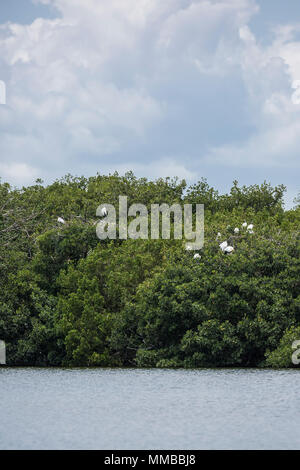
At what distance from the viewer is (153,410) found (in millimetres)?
17484

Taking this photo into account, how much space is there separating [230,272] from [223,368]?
10.9 feet

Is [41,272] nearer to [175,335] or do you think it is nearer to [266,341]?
[175,335]

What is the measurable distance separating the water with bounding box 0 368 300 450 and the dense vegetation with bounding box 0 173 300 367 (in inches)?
73.0

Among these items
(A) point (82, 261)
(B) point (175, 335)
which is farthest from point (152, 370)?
(A) point (82, 261)

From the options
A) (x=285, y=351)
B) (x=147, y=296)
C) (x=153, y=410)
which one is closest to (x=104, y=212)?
(x=147, y=296)

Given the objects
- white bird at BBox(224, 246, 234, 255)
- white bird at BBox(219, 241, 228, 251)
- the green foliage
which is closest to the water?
the green foliage

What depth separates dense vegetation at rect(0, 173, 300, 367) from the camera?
88.4 feet

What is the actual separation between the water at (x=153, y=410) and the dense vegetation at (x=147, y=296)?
6.09ft

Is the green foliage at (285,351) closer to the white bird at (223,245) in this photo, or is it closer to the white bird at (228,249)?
the white bird at (228,249)

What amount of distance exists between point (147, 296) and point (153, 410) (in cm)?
1077

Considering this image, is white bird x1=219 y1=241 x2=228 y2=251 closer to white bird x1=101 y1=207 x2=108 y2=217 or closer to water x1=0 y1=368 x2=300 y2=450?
water x1=0 y1=368 x2=300 y2=450

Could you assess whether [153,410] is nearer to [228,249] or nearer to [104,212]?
[228,249]

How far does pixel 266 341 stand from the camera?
26766 mm

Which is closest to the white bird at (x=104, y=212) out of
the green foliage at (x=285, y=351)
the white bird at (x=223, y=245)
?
the white bird at (x=223, y=245)
